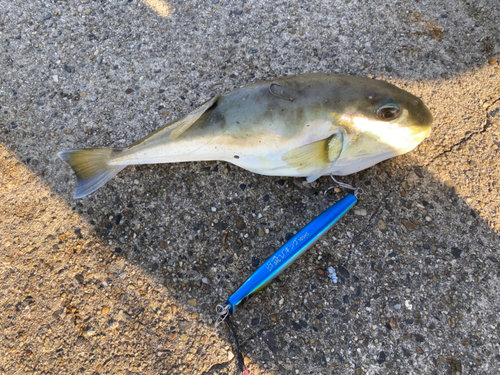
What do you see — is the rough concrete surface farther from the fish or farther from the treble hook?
the fish

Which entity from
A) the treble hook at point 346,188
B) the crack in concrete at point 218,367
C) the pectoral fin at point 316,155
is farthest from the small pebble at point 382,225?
the crack in concrete at point 218,367

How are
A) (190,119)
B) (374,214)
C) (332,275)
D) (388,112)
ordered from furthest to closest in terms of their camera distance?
(374,214) → (332,275) → (190,119) → (388,112)

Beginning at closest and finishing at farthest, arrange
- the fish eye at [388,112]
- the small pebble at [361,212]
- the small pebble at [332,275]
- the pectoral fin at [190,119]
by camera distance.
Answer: the fish eye at [388,112]
the pectoral fin at [190,119]
the small pebble at [332,275]
the small pebble at [361,212]

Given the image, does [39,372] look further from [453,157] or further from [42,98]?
[453,157]

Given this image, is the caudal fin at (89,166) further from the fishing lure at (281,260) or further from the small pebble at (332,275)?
the small pebble at (332,275)

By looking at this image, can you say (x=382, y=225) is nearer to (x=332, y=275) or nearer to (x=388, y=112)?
(x=332, y=275)

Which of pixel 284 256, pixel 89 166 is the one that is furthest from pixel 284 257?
pixel 89 166

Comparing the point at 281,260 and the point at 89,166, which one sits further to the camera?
the point at 89,166
